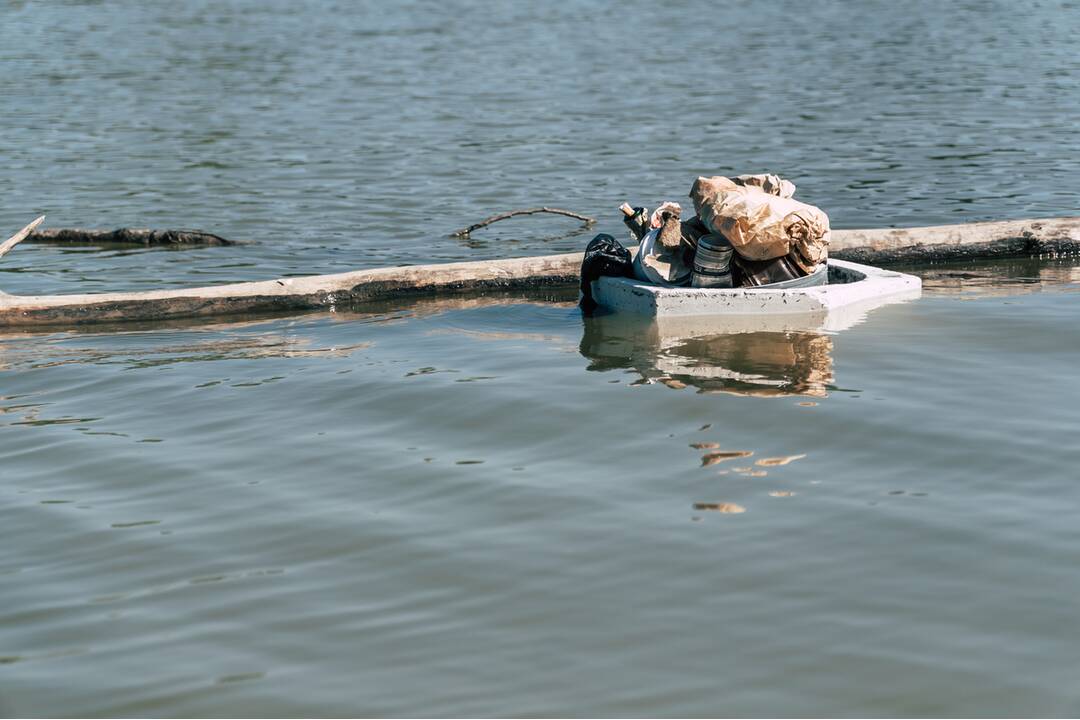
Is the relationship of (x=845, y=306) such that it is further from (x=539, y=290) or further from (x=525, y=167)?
(x=525, y=167)

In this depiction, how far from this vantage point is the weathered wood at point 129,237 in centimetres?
1273

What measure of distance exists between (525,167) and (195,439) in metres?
10.6

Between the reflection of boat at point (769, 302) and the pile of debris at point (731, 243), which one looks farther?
the reflection of boat at point (769, 302)

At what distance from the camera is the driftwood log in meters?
9.24

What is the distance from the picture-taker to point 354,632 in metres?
4.55

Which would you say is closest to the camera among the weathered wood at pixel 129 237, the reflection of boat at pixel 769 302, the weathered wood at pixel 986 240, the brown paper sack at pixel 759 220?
the brown paper sack at pixel 759 220

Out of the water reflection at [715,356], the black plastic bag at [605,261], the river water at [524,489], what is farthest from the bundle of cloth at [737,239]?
the river water at [524,489]

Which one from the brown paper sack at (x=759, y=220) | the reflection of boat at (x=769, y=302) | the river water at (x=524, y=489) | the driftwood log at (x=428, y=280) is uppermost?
the brown paper sack at (x=759, y=220)

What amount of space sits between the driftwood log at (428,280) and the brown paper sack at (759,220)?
1823mm

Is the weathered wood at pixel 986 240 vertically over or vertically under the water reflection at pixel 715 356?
over

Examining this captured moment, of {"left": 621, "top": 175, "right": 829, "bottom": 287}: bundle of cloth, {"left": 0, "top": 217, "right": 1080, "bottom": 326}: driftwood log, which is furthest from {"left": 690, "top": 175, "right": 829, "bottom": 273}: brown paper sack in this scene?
{"left": 0, "top": 217, "right": 1080, "bottom": 326}: driftwood log

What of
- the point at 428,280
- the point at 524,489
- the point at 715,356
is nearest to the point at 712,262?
the point at 715,356

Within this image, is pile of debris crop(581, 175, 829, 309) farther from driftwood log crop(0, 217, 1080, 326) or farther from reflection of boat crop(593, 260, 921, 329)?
driftwood log crop(0, 217, 1080, 326)

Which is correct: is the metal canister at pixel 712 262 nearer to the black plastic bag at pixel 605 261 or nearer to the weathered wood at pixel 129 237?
the black plastic bag at pixel 605 261
